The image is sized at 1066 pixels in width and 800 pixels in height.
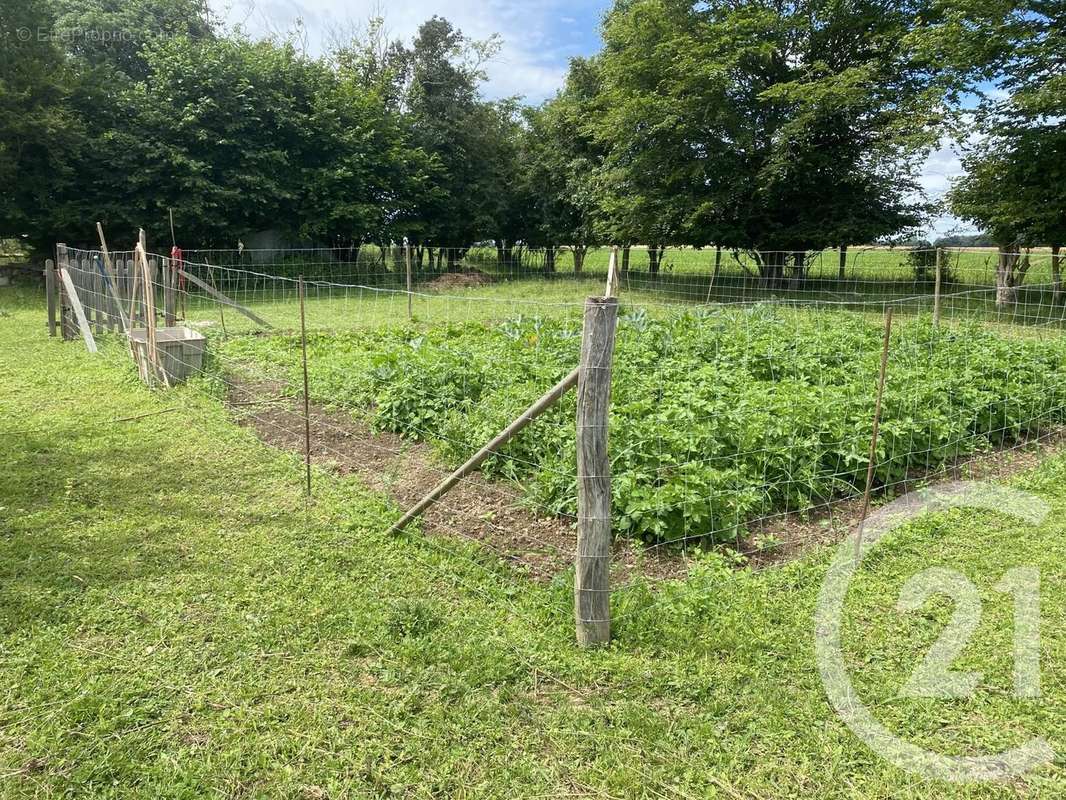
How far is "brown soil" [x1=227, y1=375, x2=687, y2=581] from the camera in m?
3.47

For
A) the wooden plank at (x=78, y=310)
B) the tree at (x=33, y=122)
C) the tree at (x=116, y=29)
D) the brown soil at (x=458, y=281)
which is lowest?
the wooden plank at (x=78, y=310)

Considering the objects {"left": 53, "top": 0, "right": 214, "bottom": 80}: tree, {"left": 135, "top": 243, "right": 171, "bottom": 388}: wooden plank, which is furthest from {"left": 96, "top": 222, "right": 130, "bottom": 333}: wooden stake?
{"left": 53, "top": 0, "right": 214, "bottom": 80}: tree

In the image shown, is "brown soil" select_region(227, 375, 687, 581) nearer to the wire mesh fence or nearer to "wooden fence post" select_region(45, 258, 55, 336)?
the wire mesh fence

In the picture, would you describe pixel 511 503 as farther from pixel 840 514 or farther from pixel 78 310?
pixel 78 310

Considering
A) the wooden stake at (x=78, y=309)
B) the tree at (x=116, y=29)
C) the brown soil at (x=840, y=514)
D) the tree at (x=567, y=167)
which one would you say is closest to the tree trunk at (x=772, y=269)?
the tree at (x=567, y=167)

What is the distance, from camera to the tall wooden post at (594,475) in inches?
101

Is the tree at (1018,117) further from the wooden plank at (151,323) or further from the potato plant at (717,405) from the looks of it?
the wooden plank at (151,323)

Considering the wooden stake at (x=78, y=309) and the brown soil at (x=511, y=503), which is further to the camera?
the wooden stake at (x=78, y=309)

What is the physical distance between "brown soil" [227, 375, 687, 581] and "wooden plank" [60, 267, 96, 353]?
391cm

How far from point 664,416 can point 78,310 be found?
28.3 ft

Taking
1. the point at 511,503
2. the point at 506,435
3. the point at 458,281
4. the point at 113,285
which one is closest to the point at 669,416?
the point at 511,503

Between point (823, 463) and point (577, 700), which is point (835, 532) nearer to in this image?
point (823, 463)

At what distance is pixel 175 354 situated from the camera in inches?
269

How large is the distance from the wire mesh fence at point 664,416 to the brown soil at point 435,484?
15 millimetres
